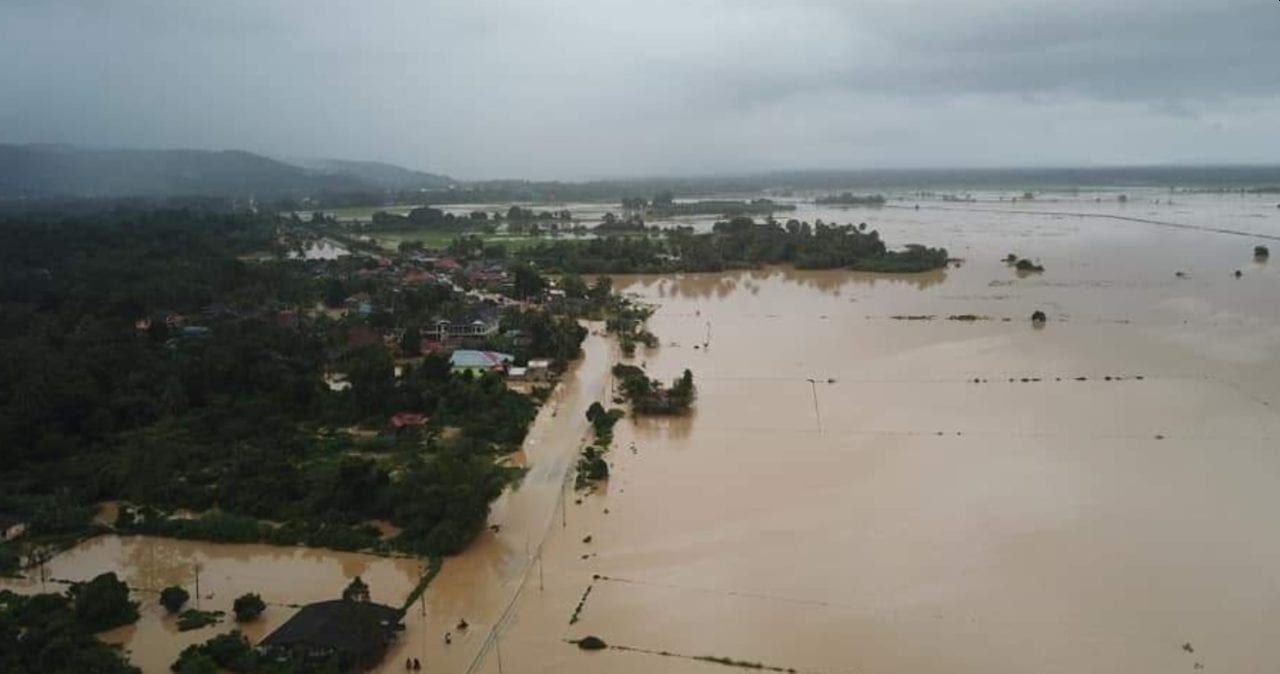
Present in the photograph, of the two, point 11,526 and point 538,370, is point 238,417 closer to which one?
point 11,526

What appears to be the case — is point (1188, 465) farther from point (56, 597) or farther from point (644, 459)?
point (56, 597)

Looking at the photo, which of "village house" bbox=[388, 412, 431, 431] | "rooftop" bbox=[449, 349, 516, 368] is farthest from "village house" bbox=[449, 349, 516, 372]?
"village house" bbox=[388, 412, 431, 431]

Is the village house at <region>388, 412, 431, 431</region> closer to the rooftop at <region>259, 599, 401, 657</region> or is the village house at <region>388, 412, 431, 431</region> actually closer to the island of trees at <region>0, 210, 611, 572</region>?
the island of trees at <region>0, 210, 611, 572</region>

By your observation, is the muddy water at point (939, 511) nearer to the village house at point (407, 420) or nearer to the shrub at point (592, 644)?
the shrub at point (592, 644)

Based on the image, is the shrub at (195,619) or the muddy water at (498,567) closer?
the muddy water at (498,567)

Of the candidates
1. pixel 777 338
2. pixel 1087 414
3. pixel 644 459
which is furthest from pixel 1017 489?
pixel 777 338

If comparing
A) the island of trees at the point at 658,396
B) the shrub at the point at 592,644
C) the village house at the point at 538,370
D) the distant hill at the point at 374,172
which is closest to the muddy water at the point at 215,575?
the shrub at the point at 592,644

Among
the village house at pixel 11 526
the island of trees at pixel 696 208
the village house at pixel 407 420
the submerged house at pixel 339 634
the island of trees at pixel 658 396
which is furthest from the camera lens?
A: the island of trees at pixel 696 208

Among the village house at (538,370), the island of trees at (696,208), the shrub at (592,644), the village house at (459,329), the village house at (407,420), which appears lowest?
the shrub at (592,644)
